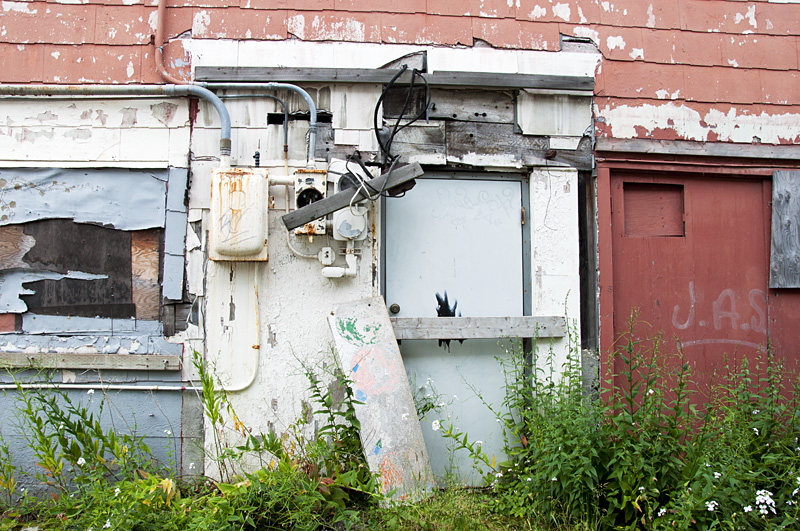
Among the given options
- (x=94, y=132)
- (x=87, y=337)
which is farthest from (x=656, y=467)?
(x=94, y=132)

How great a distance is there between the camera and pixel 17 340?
11.3 feet

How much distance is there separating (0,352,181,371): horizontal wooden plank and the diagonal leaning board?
1.13m

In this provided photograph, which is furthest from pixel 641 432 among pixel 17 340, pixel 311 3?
pixel 17 340

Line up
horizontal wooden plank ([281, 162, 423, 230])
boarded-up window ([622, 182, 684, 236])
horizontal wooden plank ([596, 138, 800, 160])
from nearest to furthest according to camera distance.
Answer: horizontal wooden plank ([281, 162, 423, 230]) → horizontal wooden plank ([596, 138, 800, 160]) → boarded-up window ([622, 182, 684, 236])

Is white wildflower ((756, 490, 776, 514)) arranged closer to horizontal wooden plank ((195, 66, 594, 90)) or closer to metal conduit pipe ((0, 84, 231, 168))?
horizontal wooden plank ((195, 66, 594, 90))

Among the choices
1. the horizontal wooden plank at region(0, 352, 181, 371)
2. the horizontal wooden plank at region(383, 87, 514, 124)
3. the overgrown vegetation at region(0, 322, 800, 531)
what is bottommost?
the overgrown vegetation at region(0, 322, 800, 531)

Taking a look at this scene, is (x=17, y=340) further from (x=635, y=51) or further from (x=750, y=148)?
(x=750, y=148)

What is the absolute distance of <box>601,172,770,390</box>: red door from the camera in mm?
3805

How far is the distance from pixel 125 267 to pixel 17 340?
837mm

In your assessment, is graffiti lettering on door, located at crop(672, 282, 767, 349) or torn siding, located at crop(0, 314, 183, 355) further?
graffiti lettering on door, located at crop(672, 282, 767, 349)

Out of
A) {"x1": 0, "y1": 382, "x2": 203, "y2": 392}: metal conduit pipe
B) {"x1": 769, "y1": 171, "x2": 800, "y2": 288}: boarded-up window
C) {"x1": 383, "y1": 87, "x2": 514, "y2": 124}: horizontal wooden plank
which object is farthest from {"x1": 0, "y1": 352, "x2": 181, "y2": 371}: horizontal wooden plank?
{"x1": 769, "y1": 171, "x2": 800, "y2": 288}: boarded-up window

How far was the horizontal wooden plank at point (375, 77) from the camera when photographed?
353 cm

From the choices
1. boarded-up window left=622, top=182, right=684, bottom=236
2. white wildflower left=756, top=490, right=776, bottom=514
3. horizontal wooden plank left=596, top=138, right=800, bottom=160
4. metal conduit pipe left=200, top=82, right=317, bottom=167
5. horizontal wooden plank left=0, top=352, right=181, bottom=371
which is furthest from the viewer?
boarded-up window left=622, top=182, right=684, bottom=236

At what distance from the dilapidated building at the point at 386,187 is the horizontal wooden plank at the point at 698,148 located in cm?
2
